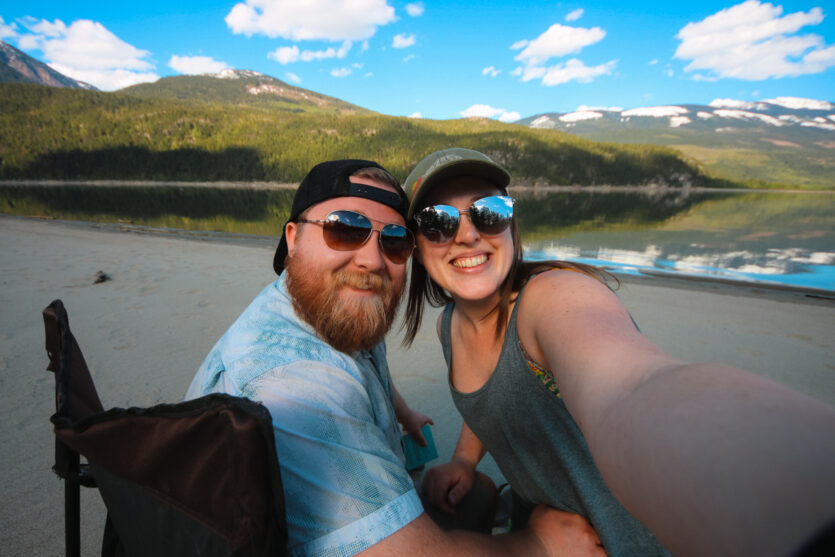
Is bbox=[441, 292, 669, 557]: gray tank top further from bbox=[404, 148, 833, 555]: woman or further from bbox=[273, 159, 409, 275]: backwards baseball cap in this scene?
bbox=[273, 159, 409, 275]: backwards baseball cap

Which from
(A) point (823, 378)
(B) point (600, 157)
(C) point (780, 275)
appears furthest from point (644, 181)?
(A) point (823, 378)

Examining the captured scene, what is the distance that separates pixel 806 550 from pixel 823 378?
17.7 ft

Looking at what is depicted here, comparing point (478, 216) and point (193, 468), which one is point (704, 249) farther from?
point (193, 468)

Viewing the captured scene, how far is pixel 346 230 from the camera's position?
1681mm

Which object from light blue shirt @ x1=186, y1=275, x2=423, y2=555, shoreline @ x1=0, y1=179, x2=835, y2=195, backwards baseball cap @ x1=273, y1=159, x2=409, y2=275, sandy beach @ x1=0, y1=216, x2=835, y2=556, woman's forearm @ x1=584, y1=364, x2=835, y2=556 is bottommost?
sandy beach @ x1=0, y1=216, x2=835, y2=556

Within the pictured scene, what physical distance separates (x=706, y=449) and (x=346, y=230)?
4.82 feet

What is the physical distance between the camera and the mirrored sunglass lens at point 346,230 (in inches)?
65.5

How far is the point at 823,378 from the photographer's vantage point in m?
3.80

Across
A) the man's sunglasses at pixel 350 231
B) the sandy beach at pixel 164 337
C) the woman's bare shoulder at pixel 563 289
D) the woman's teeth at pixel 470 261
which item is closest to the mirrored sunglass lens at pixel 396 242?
the man's sunglasses at pixel 350 231

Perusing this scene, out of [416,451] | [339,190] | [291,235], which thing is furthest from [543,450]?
[291,235]

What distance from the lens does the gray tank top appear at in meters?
1.16

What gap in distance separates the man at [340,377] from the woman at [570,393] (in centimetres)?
19

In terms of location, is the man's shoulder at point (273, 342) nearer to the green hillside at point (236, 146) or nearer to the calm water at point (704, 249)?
the calm water at point (704, 249)

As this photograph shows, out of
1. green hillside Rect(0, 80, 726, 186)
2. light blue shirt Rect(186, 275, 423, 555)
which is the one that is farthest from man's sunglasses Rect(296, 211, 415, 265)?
Answer: green hillside Rect(0, 80, 726, 186)
